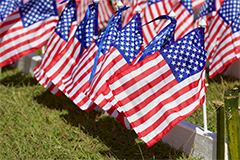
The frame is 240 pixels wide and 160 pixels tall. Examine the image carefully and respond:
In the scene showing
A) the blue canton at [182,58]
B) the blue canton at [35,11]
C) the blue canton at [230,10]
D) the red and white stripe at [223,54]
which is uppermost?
the blue canton at [35,11]

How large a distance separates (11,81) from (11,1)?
6.38ft

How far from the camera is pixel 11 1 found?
7.77 m

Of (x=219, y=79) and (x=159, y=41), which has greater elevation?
(x=159, y=41)

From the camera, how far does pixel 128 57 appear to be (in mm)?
4801

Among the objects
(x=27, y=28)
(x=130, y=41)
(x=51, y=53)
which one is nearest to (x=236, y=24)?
(x=130, y=41)

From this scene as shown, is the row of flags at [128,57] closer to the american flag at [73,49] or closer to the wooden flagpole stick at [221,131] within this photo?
the american flag at [73,49]

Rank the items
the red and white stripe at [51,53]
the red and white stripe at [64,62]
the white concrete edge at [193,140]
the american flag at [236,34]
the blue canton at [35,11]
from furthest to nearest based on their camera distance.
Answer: the blue canton at [35,11]
the american flag at [236,34]
the red and white stripe at [51,53]
the red and white stripe at [64,62]
the white concrete edge at [193,140]

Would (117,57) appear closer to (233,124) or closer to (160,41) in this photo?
(160,41)

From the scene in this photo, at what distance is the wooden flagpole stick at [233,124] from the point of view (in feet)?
7.64

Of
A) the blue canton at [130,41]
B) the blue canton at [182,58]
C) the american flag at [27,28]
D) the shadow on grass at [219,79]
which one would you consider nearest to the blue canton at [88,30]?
the blue canton at [130,41]

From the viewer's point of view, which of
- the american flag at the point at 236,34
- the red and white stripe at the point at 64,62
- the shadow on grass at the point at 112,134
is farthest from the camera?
the american flag at the point at 236,34

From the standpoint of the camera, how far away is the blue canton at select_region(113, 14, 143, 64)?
4.81m

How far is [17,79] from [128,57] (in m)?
4.55

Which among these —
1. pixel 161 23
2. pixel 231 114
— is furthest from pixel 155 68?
pixel 161 23
